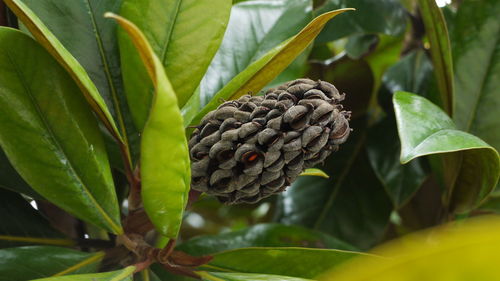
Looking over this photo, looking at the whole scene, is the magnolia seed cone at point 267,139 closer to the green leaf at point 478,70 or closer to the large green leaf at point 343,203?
the green leaf at point 478,70

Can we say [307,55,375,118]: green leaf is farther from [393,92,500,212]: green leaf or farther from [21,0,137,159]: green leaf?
[21,0,137,159]: green leaf

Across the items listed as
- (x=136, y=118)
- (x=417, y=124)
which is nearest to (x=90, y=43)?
(x=136, y=118)

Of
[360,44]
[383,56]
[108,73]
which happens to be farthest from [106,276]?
[383,56]

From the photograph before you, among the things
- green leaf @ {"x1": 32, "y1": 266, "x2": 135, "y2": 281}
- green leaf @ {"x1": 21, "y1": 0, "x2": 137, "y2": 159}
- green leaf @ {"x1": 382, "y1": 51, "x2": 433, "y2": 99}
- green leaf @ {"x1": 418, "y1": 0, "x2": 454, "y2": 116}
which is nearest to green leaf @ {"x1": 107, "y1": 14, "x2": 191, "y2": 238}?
green leaf @ {"x1": 32, "y1": 266, "x2": 135, "y2": 281}

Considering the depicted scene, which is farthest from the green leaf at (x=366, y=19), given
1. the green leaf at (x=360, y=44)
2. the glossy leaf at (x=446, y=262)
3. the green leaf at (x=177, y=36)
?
the glossy leaf at (x=446, y=262)

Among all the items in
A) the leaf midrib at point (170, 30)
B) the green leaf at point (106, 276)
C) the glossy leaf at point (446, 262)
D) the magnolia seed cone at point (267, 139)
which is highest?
the leaf midrib at point (170, 30)

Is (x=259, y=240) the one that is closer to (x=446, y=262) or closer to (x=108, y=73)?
(x=108, y=73)

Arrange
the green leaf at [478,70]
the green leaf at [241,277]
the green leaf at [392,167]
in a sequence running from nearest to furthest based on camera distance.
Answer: the green leaf at [241,277], the green leaf at [478,70], the green leaf at [392,167]

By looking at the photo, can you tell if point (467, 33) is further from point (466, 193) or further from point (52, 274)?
point (52, 274)
